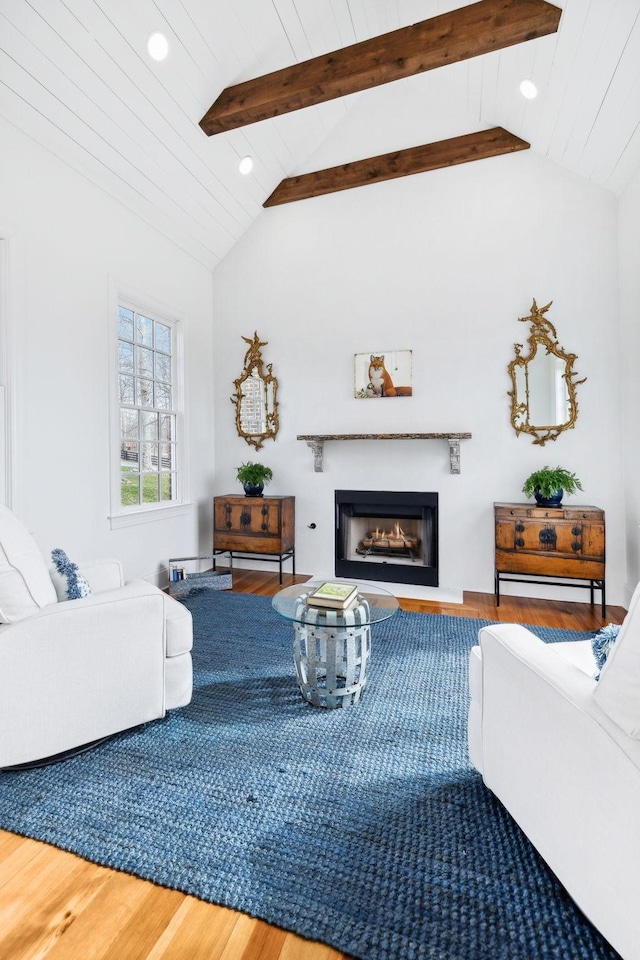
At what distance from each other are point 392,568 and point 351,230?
316cm

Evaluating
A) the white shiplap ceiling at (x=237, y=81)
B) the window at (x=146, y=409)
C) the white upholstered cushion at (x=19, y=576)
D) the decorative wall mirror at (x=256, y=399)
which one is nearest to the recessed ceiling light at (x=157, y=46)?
the white shiplap ceiling at (x=237, y=81)

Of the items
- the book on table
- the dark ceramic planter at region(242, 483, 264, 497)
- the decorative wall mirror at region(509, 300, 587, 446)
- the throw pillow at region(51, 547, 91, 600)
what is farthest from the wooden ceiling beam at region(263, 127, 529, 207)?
the throw pillow at region(51, 547, 91, 600)

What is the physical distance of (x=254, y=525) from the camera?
4219 millimetres

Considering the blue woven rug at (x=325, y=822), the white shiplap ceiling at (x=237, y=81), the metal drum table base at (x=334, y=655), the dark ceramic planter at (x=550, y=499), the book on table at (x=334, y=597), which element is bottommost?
the blue woven rug at (x=325, y=822)

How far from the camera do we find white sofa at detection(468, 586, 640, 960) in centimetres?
90

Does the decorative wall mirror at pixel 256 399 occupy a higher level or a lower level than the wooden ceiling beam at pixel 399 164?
lower

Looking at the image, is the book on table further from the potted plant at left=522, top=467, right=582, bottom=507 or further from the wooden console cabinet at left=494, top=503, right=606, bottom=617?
the potted plant at left=522, top=467, right=582, bottom=507

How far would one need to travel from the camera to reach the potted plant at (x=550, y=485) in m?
3.42

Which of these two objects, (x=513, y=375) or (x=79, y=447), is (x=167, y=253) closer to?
(x=79, y=447)

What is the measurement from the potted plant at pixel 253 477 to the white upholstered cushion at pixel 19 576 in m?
2.47

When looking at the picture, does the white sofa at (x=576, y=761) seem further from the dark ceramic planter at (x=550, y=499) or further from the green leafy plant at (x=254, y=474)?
the green leafy plant at (x=254, y=474)

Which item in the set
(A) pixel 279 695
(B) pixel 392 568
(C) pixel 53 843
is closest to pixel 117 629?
(C) pixel 53 843

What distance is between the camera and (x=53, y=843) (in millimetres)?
1351

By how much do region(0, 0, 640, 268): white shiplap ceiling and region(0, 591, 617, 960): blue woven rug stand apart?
347 centimetres
